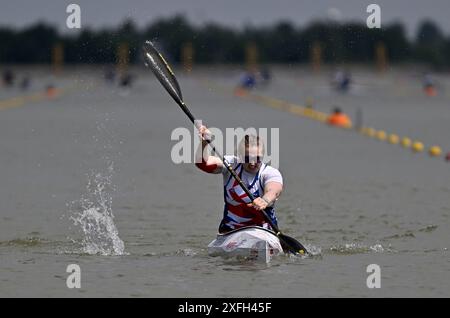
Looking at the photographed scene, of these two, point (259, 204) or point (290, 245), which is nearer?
point (259, 204)

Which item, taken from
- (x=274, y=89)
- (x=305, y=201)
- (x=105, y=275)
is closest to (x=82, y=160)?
(x=305, y=201)

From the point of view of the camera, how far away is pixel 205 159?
12.6 metres

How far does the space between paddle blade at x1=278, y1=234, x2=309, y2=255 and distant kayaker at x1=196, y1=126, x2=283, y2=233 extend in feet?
0.68

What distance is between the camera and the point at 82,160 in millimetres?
24328

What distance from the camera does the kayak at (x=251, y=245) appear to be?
12719 millimetres

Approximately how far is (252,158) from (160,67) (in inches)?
69.4

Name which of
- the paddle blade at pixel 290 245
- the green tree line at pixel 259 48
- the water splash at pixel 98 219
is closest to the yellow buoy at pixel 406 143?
the water splash at pixel 98 219

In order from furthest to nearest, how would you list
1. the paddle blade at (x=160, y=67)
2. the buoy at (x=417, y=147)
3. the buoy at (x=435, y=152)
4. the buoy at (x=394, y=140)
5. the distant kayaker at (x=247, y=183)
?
the buoy at (x=394, y=140) → the buoy at (x=417, y=147) → the buoy at (x=435, y=152) → the paddle blade at (x=160, y=67) → the distant kayaker at (x=247, y=183)

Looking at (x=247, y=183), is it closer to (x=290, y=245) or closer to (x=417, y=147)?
(x=290, y=245)

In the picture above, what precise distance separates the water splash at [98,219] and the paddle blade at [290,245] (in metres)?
1.76

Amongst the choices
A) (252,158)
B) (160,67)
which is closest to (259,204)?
(252,158)

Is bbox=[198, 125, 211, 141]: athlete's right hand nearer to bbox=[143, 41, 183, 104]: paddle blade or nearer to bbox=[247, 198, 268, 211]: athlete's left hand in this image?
bbox=[247, 198, 268, 211]: athlete's left hand

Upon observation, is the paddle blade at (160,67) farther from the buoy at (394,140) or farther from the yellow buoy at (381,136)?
the yellow buoy at (381,136)

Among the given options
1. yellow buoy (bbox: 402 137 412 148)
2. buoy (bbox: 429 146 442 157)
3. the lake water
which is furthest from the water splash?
yellow buoy (bbox: 402 137 412 148)
